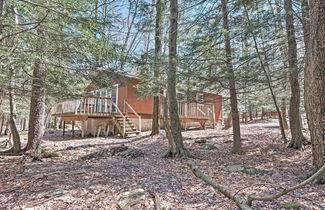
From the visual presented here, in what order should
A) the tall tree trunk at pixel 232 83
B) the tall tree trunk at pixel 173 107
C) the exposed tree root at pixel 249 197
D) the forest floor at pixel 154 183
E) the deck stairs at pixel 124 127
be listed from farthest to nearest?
the deck stairs at pixel 124 127
the tall tree trunk at pixel 173 107
the tall tree trunk at pixel 232 83
the forest floor at pixel 154 183
the exposed tree root at pixel 249 197

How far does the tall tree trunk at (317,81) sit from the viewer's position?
2984 mm

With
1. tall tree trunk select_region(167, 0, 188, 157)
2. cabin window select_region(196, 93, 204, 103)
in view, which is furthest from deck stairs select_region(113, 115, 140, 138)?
tall tree trunk select_region(167, 0, 188, 157)

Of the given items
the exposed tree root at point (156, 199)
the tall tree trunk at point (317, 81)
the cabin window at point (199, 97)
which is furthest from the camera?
the cabin window at point (199, 97)

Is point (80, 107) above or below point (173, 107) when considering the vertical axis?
above

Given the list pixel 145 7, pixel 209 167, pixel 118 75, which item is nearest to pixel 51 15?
pixel 118 75

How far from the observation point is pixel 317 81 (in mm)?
3029

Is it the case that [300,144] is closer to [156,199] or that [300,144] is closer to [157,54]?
[157,54]

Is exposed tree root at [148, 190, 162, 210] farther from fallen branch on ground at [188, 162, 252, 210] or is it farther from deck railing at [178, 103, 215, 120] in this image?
deck railing at [178, 103, 215, 120]

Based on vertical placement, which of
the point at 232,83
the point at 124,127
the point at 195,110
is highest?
the point at 232,83

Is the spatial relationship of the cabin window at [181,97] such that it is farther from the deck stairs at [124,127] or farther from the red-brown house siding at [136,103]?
the red-brown house siding at [136,103]

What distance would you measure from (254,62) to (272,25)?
1105 mm

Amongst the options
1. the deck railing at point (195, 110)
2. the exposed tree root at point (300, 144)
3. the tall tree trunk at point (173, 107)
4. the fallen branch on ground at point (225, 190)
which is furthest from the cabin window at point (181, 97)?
the deck railing at point (195, 110)

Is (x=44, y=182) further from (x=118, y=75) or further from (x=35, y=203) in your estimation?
(x=118, y=75)

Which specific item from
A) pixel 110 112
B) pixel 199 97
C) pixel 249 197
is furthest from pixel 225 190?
pixel 110 112
